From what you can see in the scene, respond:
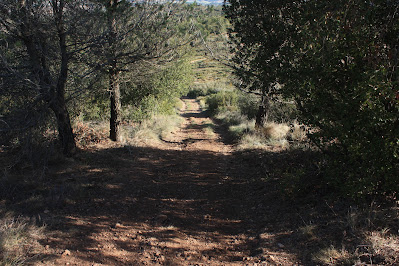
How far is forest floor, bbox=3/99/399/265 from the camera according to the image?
3770 mm

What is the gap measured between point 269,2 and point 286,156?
4105mm


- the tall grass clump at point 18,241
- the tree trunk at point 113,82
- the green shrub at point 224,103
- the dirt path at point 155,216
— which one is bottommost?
the green shrub at point 224,103

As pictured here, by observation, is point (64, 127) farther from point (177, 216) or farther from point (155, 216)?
point (177, 216)

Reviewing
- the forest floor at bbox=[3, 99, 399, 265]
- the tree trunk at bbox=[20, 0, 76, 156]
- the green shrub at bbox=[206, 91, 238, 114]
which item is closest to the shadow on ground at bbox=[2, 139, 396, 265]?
the forest floor at bbox=[3, 99, 399, 265]

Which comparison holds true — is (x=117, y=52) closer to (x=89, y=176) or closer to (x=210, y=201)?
(x=89, y=176)

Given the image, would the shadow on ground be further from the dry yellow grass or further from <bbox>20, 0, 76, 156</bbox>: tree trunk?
the dry yellow grass

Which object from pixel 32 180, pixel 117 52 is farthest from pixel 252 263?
pixel 117 52

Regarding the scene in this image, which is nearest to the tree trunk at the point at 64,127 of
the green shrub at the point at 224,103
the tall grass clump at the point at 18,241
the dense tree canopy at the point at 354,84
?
the tall grass clump at the point at 18,241

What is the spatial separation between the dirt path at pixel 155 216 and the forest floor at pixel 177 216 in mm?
15

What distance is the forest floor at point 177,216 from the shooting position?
148 inches

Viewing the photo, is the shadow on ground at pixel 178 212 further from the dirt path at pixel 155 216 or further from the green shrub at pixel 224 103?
the green shrub at pixel 224 103

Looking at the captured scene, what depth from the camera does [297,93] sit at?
4562 mm

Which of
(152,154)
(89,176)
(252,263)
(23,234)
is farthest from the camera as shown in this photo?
(152,154)

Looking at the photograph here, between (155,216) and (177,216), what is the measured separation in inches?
16.4
